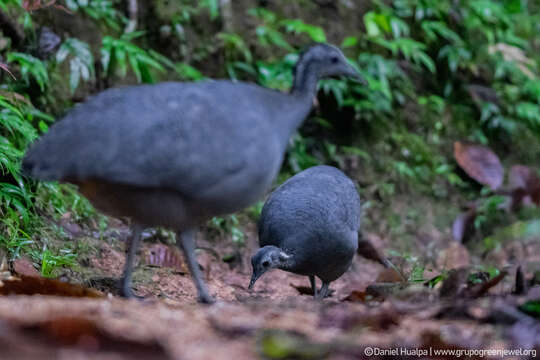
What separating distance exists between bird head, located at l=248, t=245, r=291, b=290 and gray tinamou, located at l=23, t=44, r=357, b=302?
1443 millimetres

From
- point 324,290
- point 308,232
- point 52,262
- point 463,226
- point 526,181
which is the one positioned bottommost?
point 324,290

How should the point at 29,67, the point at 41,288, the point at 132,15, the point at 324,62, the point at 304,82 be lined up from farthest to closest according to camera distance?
the point at 132,15 < the point at 29,67 < the point at 324,62 < the point at 304,82 < the point at 41,288

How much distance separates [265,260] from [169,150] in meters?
2.02

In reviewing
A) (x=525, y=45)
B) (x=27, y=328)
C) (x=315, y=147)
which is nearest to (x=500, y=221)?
(x=315, y=147)

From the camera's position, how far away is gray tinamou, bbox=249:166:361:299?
17.1 ft

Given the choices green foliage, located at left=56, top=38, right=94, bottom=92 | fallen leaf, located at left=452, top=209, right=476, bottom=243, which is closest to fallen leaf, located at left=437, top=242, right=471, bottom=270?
fallen leaf, located at left=452, top=209, right=476, bottom=243

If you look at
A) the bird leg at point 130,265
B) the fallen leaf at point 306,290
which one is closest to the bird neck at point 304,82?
the bird leg at point 130,265

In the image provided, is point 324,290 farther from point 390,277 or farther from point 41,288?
point 41,288

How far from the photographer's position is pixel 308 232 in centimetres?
524

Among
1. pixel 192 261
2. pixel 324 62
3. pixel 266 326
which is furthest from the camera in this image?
pixel 324 62

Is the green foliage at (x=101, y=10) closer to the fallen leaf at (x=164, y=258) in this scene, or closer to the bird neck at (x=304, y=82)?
the fallen leaf at (x=164, y=258)

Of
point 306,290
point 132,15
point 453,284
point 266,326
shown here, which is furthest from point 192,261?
point 132,15

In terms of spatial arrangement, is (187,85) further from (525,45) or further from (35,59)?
(525,45)

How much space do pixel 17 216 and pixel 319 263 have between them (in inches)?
96.1
